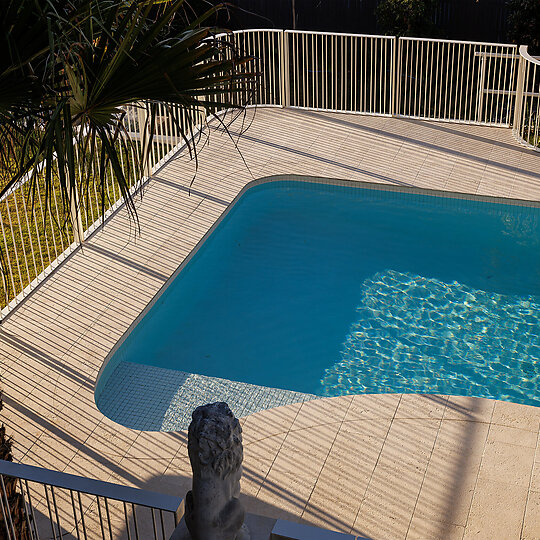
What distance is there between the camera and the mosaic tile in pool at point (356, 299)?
823 centimetres

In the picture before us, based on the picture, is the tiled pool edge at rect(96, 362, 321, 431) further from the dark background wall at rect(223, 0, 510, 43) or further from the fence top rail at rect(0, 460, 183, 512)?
the dark background wall at rect(223, 0, 510, 43)

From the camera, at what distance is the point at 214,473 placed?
353cm

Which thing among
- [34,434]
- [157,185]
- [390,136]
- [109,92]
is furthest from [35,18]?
[390,136]

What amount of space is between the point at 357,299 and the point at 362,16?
8567 mm

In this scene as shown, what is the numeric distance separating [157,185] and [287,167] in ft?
5.84

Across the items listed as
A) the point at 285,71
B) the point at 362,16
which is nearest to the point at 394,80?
the point at 285,71

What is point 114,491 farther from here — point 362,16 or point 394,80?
point 362,16

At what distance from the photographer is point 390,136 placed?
12.1 metres

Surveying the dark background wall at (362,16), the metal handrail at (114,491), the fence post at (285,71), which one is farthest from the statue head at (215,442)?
the dark background wall at (362,16)

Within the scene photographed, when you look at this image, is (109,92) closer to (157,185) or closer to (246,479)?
(246,479)

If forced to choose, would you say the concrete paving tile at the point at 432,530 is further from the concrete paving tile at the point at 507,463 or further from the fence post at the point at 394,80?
the fence post at the point at 394,80

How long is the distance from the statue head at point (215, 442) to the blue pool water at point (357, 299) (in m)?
4.52

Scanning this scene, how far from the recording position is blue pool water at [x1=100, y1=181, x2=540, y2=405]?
27.0ft

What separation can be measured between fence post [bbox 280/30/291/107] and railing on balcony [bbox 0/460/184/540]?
812 centimetres
